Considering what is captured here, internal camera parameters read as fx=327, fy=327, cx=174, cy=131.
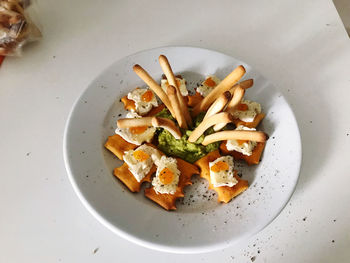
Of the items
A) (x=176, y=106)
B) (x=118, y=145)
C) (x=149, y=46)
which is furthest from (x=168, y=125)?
(x=149, y=46)

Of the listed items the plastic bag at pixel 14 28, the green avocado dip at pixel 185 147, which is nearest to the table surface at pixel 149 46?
the plastic bag at pixel 14 28

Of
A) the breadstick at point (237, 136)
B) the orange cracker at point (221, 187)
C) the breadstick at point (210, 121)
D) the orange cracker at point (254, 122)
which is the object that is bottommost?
the orange cracker at point (221, 187)

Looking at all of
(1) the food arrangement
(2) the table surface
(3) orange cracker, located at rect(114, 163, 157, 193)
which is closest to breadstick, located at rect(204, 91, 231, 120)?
(1) the food arrangement

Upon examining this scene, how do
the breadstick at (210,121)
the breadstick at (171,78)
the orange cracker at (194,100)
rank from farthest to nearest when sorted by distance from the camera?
the orange cracker at (194,100) < the breadstick at (171,78) < the breadstick at (210,121)

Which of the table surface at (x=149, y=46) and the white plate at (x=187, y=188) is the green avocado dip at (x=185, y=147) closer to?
the white plate at (x=187, y=188)

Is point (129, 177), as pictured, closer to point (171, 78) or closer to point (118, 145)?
point (118, 145)

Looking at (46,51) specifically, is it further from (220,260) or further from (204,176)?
(220,260)

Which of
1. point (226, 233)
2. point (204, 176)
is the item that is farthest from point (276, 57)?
point (226, 233)
